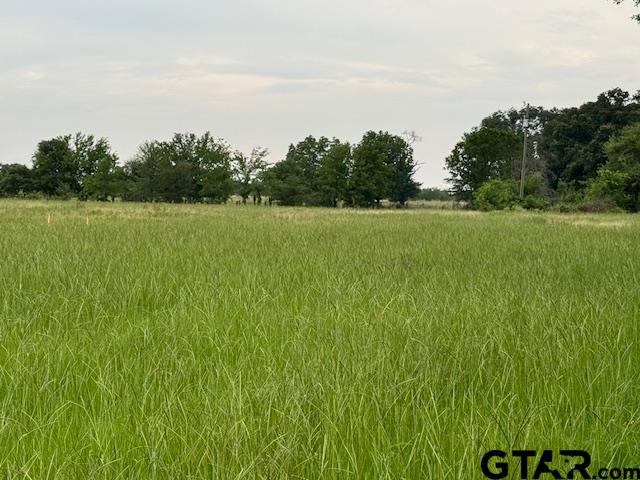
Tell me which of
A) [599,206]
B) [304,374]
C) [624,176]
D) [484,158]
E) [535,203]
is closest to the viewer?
[304,374]

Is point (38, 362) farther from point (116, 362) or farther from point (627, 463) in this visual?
point (627, 463)

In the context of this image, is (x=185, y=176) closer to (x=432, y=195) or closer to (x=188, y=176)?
(x=188, y=176)

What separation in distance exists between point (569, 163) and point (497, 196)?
1761 cm

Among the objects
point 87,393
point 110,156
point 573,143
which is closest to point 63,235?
point 87,393

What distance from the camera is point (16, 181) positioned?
66.4 metres

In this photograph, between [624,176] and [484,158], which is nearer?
[624,176]

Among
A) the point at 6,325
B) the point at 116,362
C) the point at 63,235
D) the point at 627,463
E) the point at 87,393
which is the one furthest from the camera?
the point at 63,235

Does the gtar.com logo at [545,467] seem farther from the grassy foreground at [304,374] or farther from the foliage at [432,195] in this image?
the foliage at [432,195]

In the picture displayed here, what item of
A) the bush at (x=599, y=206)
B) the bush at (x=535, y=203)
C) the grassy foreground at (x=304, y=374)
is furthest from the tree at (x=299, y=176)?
the grassy foreground at (x=304, y=374)

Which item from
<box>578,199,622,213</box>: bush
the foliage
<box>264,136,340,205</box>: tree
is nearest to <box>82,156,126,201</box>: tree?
<box>264,136,340,205</box>: tree

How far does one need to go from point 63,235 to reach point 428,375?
1116 cm

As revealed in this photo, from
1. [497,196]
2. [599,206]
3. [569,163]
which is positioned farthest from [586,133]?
[599,206]

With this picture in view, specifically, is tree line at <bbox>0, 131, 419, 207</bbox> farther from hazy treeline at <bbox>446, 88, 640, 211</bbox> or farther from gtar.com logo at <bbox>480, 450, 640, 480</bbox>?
gtar.com logo at <bbox>480, 450, 640, 480</bbox>

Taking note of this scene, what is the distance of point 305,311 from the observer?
15.1 feet
